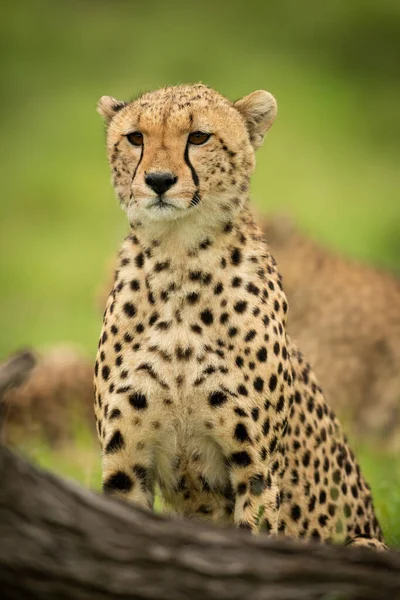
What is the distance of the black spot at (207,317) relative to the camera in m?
3.52

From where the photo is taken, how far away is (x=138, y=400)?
11.5 ft

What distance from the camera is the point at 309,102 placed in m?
18.2

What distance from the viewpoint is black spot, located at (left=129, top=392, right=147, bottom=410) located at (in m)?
3.49

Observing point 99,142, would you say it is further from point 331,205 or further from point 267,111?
point 267,111

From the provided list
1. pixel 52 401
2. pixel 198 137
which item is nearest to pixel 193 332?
pixel 198 137

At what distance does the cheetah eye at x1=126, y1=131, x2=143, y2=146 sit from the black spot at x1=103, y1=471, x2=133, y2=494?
0.89 meters

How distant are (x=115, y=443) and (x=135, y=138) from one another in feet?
2.70

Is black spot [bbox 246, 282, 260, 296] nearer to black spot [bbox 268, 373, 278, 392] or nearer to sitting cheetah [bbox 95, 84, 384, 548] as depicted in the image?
sitting cheetah [bbox 95, 84, 384, 548]

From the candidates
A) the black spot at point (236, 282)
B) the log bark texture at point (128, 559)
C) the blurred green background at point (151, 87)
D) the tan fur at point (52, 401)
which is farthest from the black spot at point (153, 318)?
→ the blurred green background at point (151, 87)

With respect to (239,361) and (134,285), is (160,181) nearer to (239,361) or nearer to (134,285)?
(134,285)

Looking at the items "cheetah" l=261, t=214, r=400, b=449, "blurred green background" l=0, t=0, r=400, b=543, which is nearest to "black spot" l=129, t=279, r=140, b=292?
"cheetah" l=261, t=214, r=400, b=449

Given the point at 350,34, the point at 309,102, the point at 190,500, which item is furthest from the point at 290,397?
the point at 350,34

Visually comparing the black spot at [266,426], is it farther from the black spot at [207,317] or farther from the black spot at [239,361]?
the black spot at [207,317]

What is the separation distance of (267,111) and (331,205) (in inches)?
419
